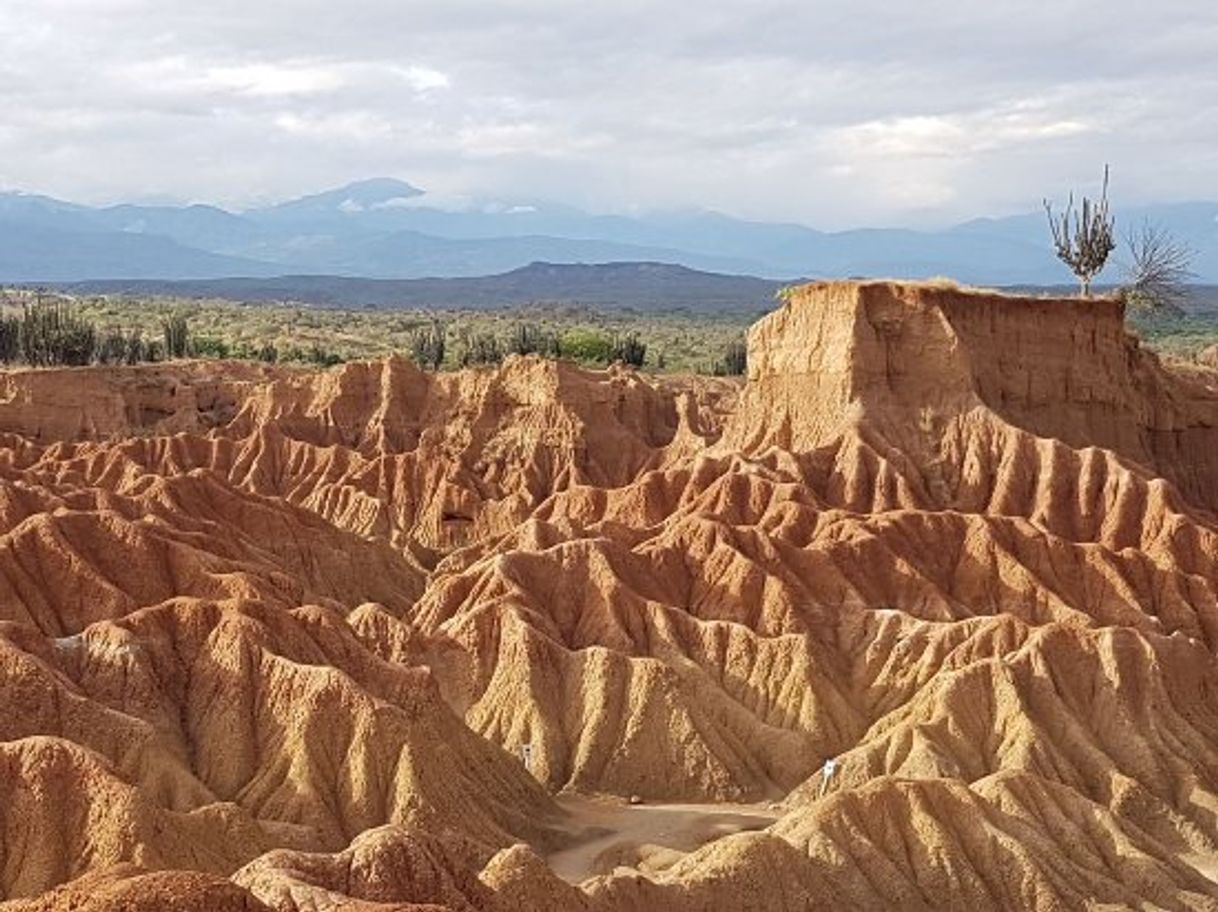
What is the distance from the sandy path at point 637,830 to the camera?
48375 millimetres

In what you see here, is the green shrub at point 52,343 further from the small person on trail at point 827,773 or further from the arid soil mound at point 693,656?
the small person on trail at point 827,773

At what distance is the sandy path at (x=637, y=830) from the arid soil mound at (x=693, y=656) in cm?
21

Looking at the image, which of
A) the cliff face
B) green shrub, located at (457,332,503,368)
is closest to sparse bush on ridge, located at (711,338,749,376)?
green shrub, located at (457,332,503,368)

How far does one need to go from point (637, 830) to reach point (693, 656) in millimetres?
12430

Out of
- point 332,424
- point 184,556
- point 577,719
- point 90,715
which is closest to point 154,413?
point 332,424

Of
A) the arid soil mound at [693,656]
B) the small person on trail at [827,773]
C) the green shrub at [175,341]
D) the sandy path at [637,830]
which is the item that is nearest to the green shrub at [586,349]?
the green shrub at [175,341]

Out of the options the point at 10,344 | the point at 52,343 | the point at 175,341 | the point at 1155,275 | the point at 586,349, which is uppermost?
the point at 1155,275

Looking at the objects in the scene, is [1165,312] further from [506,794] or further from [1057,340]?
[506,794]

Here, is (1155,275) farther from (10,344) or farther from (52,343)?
(10,344)

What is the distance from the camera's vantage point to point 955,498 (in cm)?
7956

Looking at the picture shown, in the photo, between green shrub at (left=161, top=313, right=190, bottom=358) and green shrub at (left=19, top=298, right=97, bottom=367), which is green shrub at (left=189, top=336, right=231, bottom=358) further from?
green shrub at (left=19, top=298, right=97, bottom=367)

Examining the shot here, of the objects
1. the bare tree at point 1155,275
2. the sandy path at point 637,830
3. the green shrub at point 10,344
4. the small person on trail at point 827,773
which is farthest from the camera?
the green shrub at point 10,344

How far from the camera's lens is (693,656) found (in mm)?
63812

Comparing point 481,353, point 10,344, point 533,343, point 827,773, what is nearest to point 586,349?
point 481,353
